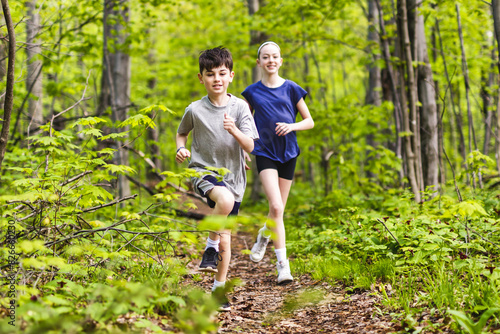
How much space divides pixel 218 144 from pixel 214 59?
0.69 meters

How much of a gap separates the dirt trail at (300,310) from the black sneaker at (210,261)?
0.34m

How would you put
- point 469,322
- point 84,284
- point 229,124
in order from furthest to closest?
point 229,124, point 84,284, point 469,322

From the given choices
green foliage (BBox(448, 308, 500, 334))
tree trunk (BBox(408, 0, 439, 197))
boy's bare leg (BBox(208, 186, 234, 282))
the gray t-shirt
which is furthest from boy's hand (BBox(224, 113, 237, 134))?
tree trunk (BBox(408, 0, 439, 197))

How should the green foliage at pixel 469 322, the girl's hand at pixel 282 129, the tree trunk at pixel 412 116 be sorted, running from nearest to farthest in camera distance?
the green foliage at pixel 469 322 < the girl's hand at pixel 282 129 < the tree trunk at pixel 412 116

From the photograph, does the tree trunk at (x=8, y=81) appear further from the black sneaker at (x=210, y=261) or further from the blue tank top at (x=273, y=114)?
the blue tank top at (x=273, y=114)

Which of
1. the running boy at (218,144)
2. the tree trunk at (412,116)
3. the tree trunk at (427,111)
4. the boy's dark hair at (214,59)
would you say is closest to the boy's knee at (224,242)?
the running boy at (218,144)

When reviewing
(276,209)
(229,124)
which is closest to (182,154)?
(229,124)

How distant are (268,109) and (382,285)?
1911 millimetres

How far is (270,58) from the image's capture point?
152 inches

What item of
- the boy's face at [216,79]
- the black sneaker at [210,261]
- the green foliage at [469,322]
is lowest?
Result: the green foliage at [469,322]

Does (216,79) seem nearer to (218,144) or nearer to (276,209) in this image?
(218,144)

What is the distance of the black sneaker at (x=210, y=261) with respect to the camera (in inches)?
118

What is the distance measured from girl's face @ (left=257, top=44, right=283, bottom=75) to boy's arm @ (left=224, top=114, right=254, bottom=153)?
1149mm

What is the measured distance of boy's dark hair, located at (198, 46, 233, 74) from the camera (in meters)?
3.13
